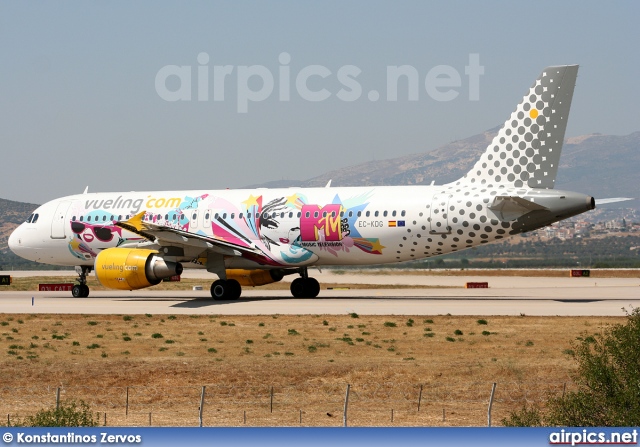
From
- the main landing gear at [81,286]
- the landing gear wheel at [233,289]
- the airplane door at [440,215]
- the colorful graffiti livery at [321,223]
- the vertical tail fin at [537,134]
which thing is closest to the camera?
the vertical tail fin at [537,134]

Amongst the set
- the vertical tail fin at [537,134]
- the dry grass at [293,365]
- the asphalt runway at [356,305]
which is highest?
the vertical tail fin at [537,134]

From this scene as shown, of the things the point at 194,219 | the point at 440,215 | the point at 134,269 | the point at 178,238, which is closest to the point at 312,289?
the point at 194,219

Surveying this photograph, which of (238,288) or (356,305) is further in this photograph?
(238,288)

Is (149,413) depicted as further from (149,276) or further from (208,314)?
(149,276)

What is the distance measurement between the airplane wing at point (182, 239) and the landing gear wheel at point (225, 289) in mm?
1349

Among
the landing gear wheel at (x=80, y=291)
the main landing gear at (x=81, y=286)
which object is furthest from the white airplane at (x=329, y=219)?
the landing gear wheel at (x=80, y=291)

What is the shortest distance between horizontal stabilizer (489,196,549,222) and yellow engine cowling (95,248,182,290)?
1264 centimetres

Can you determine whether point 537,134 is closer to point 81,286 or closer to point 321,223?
point 321,223

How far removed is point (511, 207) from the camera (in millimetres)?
35938

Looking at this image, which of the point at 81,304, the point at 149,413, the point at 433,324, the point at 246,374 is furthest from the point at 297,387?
the point at 81,304

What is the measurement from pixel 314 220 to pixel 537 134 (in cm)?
953

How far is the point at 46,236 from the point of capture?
45625 millimetres

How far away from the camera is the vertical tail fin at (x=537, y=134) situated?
3594 cm

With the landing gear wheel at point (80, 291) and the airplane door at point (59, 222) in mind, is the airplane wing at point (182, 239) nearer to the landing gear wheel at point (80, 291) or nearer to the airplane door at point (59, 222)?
the airplane door at point (59, 222)
